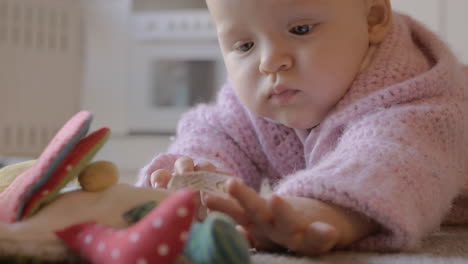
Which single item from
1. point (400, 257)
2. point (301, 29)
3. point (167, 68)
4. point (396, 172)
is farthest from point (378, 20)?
point (167, 68)

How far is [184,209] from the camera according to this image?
367 mm

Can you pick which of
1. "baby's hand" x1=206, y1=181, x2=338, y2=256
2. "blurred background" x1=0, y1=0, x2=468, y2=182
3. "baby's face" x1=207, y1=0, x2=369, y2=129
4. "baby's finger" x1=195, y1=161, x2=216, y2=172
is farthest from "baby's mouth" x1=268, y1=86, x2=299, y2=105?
"blurred background" x1=0, y1=0, x2=468, y2=182

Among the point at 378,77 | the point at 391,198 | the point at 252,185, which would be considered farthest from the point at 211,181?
the point at 252,185

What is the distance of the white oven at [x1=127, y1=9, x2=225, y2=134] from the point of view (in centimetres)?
255

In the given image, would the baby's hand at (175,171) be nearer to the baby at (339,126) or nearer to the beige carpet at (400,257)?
the baby at (339,126)

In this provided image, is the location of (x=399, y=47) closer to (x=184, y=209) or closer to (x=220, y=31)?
(x=220, y=31)

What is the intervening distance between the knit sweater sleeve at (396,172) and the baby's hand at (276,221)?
0.19ft

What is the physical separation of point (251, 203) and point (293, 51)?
0.29 m

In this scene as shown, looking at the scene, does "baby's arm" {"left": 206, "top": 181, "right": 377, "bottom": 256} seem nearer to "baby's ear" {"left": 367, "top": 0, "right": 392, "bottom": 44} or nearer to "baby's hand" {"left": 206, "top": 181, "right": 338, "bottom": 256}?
"baby's hand" {"left": 206, "top": 181, "right": 338, "bottom": 256}

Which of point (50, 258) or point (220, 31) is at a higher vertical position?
point (220, 31)

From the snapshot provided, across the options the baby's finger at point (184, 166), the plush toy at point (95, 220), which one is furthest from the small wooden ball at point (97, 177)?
the baby's finger at point (184, 166)

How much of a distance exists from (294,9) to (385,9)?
0.19m

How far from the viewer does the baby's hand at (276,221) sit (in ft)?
1.66

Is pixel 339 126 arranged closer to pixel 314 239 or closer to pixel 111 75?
pixel 314 239
